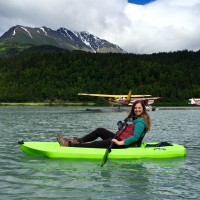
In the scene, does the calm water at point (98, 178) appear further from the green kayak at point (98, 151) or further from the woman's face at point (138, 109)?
the woman's face at point (138, 109)

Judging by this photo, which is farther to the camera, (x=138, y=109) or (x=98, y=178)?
(x=138, y=109)

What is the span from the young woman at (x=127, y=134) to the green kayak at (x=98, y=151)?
0.31 meters

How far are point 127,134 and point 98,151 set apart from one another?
1396 mm

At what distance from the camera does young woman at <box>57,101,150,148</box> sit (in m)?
14.4

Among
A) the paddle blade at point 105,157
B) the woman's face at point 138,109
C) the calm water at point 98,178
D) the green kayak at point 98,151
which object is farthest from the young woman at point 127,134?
the calm water at point 98,178

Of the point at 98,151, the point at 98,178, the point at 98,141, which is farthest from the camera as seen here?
the point at 98,141

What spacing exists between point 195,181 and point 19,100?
18461cm

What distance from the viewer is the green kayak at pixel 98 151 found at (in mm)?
14727

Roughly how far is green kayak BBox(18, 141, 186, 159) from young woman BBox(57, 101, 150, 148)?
313 millimetres

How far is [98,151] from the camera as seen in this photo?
48.2 ft

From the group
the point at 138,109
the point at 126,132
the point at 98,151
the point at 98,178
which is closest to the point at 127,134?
the point at 126,132

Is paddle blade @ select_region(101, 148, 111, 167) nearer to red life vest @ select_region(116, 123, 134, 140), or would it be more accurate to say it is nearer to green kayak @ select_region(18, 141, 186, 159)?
green kayak @ select_region(18, 141, 186, 159)

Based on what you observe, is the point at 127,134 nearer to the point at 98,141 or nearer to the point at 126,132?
the point at 126,132

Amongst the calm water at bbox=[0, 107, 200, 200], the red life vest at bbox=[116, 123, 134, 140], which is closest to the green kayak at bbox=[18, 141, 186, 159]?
the calm water at bbox=[0, 107, 200, 200]
